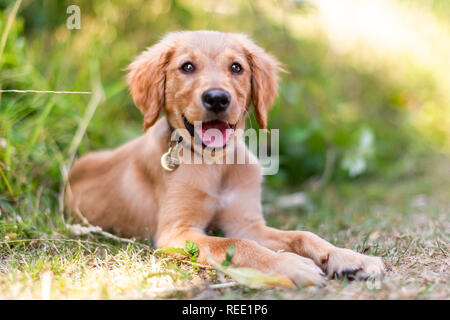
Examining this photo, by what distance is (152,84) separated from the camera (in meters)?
3.07

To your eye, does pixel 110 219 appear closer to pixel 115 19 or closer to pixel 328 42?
pixel 115 19

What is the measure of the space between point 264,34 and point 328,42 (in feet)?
6.15

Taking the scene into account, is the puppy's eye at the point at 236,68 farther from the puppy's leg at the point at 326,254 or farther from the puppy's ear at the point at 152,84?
the puppy's leg at the point at 326,254

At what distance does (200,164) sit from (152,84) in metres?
0.57

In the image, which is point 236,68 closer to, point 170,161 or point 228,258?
point 170,161

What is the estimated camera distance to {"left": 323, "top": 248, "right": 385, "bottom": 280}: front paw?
2.37m

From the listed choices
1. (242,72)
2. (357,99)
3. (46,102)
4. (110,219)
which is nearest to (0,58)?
(46,102)

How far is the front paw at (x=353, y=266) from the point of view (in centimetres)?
237

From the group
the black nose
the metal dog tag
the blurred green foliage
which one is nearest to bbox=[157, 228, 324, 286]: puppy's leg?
the metal dog tag

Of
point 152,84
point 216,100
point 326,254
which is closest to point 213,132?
point 216,100

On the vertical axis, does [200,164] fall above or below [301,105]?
below

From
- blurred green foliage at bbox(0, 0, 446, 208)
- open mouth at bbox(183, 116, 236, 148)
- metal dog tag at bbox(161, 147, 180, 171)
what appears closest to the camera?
open mouth at bbox(183, 116, 236, 148)

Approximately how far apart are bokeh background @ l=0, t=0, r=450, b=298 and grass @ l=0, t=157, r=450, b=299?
29 millimetres

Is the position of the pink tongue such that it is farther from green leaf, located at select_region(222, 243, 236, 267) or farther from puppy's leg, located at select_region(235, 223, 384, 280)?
green leaf, located at select_region(222, 243, 236, 267)
